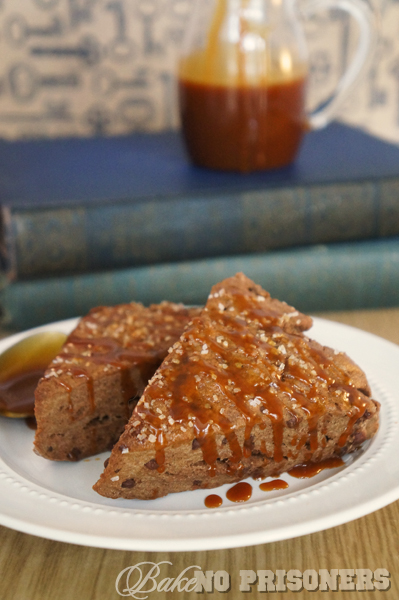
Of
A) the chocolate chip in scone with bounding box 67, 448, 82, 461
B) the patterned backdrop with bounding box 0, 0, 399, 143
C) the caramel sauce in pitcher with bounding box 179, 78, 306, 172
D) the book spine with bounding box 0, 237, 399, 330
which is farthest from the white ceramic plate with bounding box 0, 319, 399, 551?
the patterned backdrop with bounding box 0, 0, 399, 143

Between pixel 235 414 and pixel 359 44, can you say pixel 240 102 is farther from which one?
pixel 235 414

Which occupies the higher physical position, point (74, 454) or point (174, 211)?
point (174, 211)

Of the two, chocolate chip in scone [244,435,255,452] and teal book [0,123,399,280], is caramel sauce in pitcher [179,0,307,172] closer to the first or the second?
teal book [0,123,399,280]

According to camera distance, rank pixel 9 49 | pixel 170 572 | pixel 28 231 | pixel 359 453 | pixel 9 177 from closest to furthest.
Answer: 1. pixel 170 572
2. pixel 359 453
3. pixel 28 231
4. pixel 9 177
5. pixel 9 49

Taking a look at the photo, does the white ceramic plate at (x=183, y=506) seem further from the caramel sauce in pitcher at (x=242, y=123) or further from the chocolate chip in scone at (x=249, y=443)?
the caramel sauce in pitcher at (x=242, y=123)

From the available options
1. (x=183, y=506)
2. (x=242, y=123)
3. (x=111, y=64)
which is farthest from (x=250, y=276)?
(x=111, y=64)


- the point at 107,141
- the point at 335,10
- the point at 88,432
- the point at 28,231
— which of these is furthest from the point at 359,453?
the point at 335,10

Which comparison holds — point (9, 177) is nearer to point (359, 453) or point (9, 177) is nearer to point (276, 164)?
point (276, 164)

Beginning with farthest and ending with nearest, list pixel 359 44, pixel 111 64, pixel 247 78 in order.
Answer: pixel 111 64, pixel 359 44, pixel 247 78
